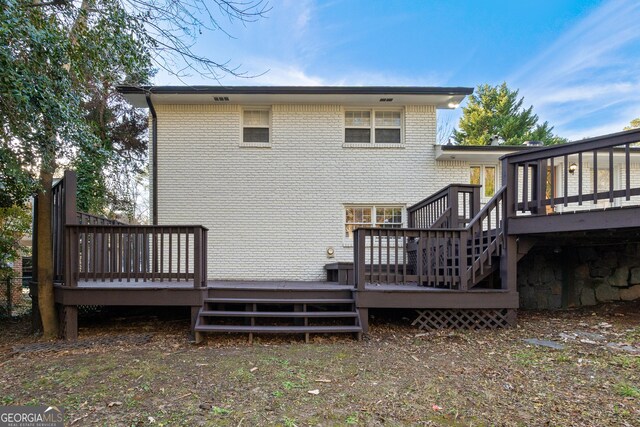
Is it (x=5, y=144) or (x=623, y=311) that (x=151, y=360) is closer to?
(x=5, y=144)

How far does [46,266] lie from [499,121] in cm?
2593

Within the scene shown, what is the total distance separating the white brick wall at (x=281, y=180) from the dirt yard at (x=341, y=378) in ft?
11.5

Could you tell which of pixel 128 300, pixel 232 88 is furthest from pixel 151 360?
pixel 232 88

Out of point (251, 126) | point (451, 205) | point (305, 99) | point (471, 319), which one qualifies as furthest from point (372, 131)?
point (471, 319)

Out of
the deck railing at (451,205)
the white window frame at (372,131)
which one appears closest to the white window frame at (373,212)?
the white window frame at (372,131)

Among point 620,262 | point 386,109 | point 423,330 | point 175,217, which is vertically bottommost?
point 423,330

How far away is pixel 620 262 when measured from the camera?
20.8 feet

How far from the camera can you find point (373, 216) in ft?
29.2

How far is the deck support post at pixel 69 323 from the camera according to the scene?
498cm

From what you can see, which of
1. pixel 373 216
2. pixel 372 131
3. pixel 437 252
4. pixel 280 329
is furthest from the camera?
pixel 372 131

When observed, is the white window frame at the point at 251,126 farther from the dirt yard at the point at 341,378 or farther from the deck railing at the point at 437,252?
the dirt yard at the point at 341,378

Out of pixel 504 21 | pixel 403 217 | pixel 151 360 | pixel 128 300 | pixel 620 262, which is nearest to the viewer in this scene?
pixel 151 360

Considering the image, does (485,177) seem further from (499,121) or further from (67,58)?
(499,121)

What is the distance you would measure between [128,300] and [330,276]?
443 centimetres
